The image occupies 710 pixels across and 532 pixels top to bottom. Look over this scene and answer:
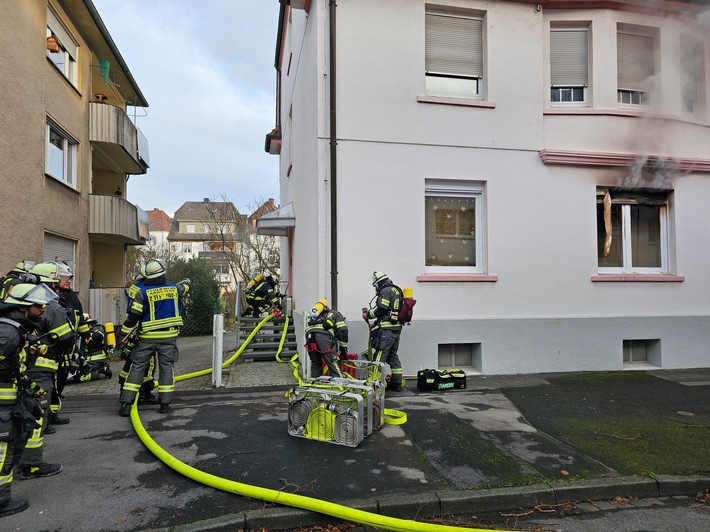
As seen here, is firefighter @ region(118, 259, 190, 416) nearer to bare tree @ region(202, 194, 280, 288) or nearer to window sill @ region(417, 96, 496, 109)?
window sill @ region(417, 96, 496, 109)

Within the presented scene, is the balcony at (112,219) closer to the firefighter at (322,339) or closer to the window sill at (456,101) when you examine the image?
the firefighter at (322,339)

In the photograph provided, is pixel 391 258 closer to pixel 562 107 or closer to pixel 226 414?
pixel 226 414

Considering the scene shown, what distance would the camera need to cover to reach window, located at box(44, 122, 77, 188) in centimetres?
1062

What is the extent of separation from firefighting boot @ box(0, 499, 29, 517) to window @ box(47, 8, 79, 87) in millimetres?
10290

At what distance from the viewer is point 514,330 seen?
8.17 meters

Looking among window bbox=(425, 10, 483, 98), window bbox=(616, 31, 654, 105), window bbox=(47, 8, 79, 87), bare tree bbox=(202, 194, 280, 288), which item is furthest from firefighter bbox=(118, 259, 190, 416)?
bare tree bbox=(202, 194, 280, 288)

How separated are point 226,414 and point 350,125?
16.4 feet

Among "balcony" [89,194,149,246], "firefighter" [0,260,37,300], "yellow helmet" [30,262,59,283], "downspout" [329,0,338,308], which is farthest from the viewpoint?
"balcony" [89,194,149,246]

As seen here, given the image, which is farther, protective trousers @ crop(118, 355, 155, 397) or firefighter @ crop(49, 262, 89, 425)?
protective trousers @ crop(118, 355, 155, 397)

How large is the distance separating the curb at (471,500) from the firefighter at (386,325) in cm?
347

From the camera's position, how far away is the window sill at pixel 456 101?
26.5 ft

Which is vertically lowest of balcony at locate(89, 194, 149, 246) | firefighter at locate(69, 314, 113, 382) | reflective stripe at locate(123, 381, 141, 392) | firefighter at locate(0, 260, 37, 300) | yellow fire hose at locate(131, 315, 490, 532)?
yellow fire hose at locate(131, 315, 490, 532)

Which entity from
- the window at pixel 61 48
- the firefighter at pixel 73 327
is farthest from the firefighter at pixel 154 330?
the window at pixel 61 48

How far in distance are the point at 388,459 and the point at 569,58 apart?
→ 828 centimetres
